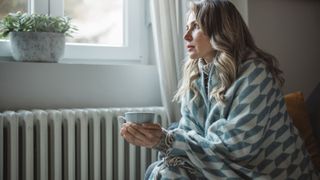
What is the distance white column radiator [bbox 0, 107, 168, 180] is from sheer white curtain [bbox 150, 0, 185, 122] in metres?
Result: 0.13

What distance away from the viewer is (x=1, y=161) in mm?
1707

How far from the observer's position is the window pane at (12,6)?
199 cm

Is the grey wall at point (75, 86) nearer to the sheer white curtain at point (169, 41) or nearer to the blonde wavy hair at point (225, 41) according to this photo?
the sheer white curtain at point (169, 41)

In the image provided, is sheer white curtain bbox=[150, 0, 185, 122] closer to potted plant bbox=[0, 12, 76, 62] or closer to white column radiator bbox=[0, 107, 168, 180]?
white column radiator bbox=[0, 107, 168, 180]

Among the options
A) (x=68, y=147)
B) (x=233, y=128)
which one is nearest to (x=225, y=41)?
(x=233, y=128)

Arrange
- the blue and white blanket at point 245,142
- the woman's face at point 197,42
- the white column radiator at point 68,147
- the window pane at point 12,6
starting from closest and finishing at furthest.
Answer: the blue and white blanket at point 245,142
the woman's face at point 197,42
the white column radiator at point 68,147
the window pane at point 12,6

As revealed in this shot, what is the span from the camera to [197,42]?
1461 millimetres

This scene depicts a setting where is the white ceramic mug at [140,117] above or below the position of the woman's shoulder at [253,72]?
below

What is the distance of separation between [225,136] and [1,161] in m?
0.98

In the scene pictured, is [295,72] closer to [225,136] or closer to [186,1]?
[186,1]

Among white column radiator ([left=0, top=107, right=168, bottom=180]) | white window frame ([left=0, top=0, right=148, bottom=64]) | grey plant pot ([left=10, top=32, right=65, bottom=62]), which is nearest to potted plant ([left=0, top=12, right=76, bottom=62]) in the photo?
grey plant pot ([left=10, top=32, right=65, bottom=62])

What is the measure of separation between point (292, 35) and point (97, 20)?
1060 millimetres

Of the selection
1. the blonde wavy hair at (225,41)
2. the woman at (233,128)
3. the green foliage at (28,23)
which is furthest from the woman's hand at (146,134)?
the green foliage at (28,23)

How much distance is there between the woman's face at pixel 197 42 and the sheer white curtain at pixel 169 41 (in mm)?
450
